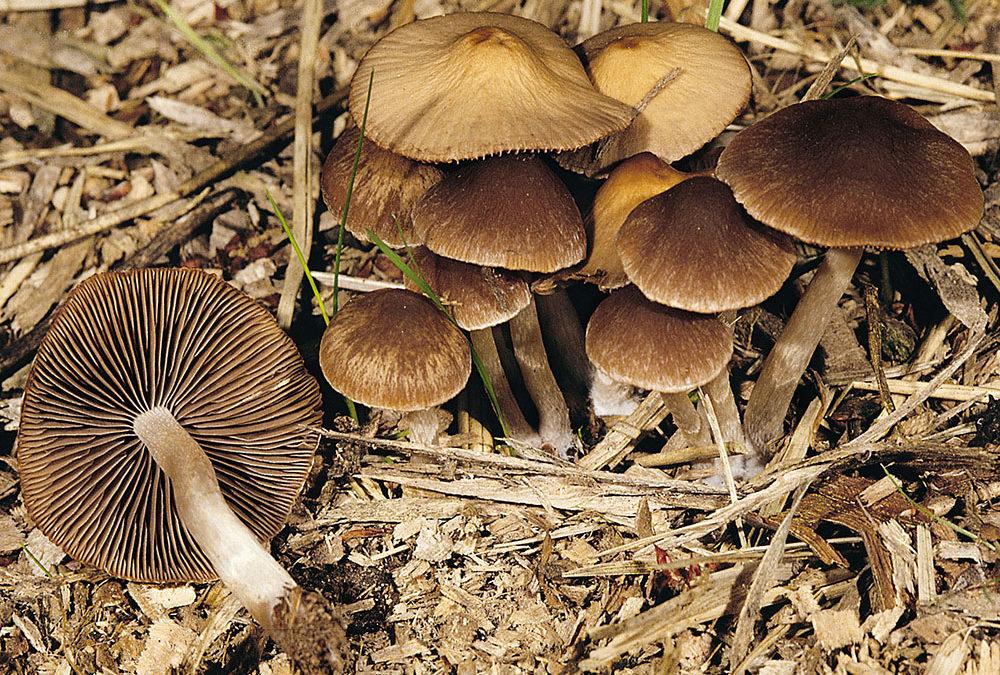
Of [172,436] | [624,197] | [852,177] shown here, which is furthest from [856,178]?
[172,436]

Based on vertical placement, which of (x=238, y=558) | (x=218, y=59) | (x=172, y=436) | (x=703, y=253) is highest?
(x=218, y=59)

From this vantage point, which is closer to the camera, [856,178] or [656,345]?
[856,178]

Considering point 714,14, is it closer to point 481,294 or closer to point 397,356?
point 481,294

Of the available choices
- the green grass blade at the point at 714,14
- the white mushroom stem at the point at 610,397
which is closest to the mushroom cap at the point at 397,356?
the white mushroom stem at the point at 610,397

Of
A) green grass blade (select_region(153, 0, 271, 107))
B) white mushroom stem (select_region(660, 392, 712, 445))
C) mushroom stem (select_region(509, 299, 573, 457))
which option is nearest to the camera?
white mushroom stem (select_region(660, 392, 712, 445))

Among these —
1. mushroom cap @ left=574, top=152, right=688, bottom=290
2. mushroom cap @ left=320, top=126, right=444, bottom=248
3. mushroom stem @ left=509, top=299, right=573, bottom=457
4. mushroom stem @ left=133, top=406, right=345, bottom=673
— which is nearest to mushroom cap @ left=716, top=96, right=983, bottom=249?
mushroom cap @ left=574, top=152, right=688, bottom=290

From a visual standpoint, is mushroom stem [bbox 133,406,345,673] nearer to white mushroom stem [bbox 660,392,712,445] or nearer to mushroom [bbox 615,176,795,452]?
white mushroom stem [bbox 660,392,712,445]
